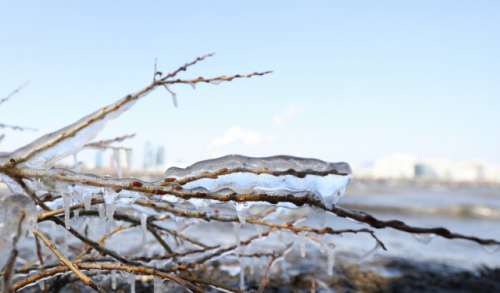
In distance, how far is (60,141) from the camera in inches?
41.3

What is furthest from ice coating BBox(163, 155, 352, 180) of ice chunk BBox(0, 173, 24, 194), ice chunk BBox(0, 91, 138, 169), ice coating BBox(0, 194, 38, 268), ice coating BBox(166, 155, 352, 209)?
ice chunk BBox(0, 173, 24, 194)

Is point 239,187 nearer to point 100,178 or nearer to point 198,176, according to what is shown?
point 198,176

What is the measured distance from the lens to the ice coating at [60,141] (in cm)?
104

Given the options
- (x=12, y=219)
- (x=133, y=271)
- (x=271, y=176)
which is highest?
(x=271, y=176)

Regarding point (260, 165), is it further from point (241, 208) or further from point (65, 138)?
point (65, 138)

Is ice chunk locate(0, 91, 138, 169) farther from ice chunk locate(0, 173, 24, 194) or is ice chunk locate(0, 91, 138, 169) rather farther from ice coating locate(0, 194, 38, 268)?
ice coating locate(0, 194, 38, 268)

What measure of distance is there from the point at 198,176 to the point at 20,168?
0.61 m

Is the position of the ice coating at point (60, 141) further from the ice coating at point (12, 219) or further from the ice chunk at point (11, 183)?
the ice coating at point (12, 219)

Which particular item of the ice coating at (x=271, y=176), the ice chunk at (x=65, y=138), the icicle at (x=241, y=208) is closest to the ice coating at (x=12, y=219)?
the ice chunk at (x=65, y=138)

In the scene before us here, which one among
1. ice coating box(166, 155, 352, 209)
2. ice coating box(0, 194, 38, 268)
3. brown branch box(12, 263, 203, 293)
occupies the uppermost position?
ice coating box(166, 155, 352, 209)

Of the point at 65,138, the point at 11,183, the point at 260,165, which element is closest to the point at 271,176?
the point at 260,165

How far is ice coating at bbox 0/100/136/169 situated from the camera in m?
1.04

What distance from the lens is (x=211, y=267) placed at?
11.5 feet

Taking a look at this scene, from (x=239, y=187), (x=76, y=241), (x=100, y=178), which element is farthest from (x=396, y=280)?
(x=76, y=241)
